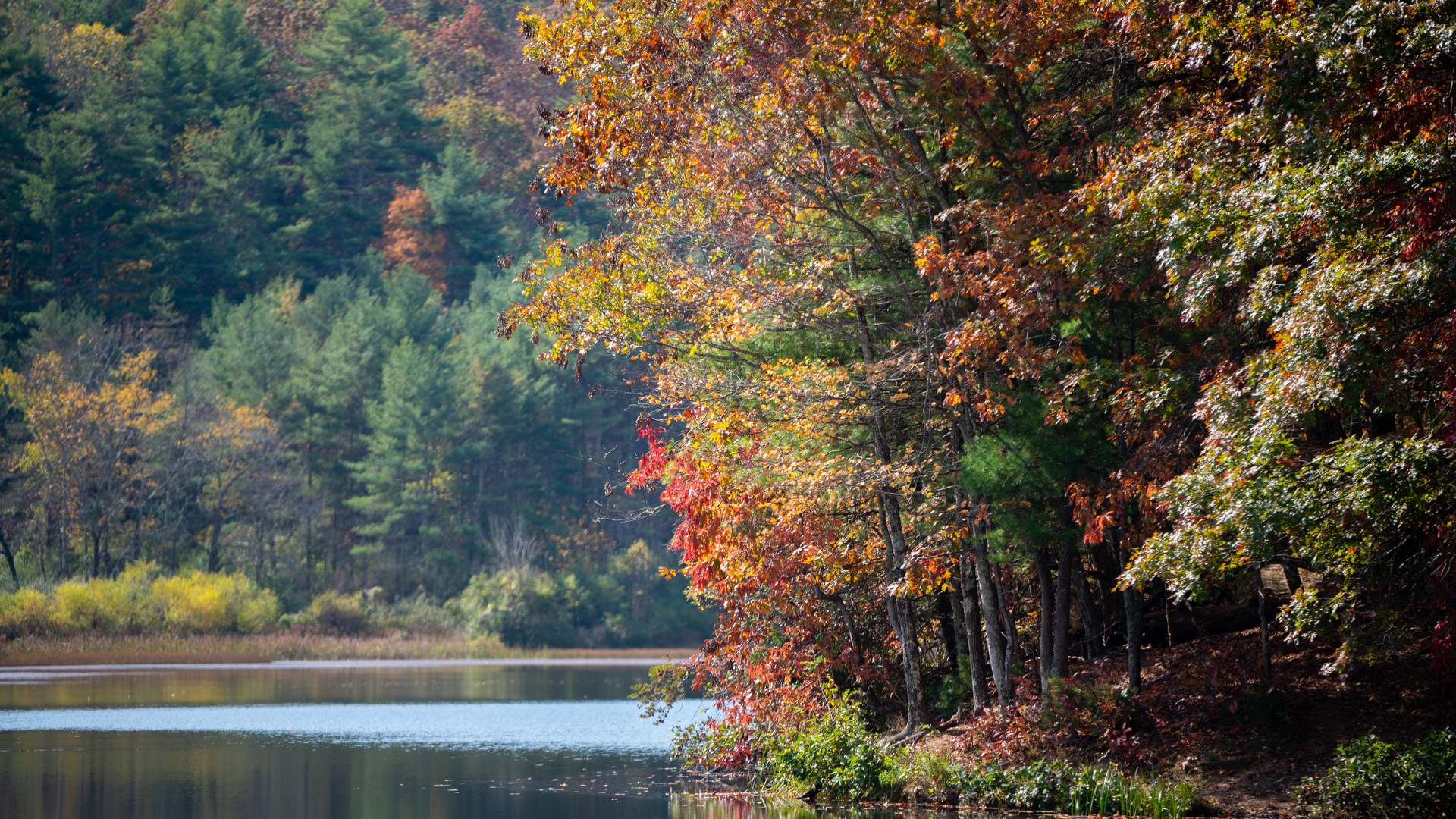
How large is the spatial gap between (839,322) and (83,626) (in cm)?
3195

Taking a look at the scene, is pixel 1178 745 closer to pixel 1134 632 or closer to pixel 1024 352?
pixel 1134 632

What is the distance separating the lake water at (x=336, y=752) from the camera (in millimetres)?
14023

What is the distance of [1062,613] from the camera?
15227mm

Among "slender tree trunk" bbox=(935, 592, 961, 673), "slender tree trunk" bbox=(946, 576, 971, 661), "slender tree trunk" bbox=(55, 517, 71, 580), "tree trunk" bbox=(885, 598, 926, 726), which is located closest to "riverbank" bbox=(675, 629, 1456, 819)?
"tree trunk" bbox=(885, 598, 926, 726)

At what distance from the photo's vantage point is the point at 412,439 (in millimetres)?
55031

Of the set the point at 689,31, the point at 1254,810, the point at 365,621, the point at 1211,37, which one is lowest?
the point at 1254,810

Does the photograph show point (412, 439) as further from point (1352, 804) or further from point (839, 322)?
Answer: point (1352, 804)

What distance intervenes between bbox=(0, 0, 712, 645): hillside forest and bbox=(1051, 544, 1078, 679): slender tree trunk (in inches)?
1284

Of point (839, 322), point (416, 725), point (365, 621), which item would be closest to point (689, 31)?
point (839, 322)

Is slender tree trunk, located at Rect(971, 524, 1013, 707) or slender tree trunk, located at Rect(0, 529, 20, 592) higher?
slender tree trunk, located at Rect(0, 529, 20, 592)

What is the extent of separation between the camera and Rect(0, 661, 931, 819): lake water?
14023mm

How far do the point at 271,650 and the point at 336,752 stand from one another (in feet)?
89.5

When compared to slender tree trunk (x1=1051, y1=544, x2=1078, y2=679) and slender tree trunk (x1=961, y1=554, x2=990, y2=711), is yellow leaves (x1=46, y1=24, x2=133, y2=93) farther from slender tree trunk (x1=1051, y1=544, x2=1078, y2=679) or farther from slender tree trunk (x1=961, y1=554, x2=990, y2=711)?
slender tree trunk (x1=1051, y1=544, x2=1078, y2=679)

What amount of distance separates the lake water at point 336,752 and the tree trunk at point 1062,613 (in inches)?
109
